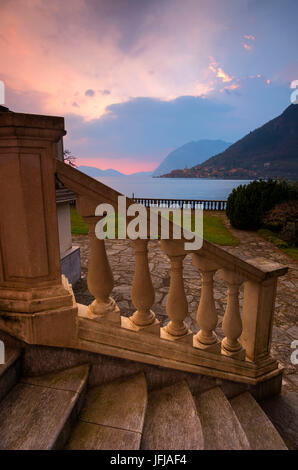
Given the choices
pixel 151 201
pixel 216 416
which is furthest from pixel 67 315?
pixel 151 201

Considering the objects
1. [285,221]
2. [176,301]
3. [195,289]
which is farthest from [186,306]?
[285,221]

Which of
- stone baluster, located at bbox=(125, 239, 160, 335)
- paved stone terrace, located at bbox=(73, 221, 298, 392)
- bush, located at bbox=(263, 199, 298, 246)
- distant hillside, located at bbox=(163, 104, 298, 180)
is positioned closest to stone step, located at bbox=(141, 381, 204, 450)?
stone baluster, located at bbox=(125, 239, 160, 335)

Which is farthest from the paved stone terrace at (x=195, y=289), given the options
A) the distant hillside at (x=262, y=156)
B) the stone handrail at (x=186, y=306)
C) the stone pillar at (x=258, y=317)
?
the distant hillside at (x=262, y=156)

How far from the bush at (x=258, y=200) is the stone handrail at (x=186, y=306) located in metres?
10.2

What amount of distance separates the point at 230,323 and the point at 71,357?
137 cm

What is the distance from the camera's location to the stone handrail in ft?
5.24

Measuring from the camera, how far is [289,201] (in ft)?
37.5

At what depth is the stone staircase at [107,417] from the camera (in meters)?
1.26

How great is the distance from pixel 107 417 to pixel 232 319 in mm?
1262

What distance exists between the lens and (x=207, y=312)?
2.00 metres

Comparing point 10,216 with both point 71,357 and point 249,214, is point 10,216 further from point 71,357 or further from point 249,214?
point 249,214

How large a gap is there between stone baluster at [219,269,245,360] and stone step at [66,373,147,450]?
879 mm

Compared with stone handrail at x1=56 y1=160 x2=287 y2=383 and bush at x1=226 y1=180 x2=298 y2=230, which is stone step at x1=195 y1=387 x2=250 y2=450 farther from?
bush at x1=226 y1=180 x2=298 y2=230

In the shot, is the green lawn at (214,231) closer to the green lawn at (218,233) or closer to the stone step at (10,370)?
the green lawn at (218,233)
